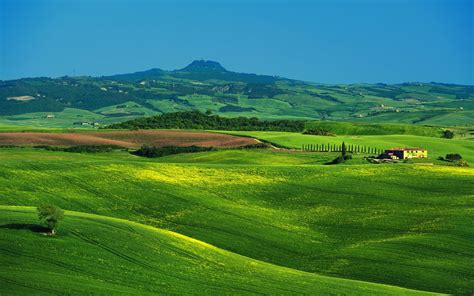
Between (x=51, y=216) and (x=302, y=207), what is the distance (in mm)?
28530

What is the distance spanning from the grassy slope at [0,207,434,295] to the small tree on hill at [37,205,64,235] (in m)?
0.77

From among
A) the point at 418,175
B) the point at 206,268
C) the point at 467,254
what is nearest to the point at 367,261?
the point at 467,254

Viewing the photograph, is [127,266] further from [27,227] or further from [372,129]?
[372,129]

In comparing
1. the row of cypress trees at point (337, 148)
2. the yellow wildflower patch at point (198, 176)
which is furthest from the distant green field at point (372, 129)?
the yellow wildflower patch at point (198, 176)

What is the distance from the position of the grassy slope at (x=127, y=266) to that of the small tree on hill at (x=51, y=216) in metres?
0.77

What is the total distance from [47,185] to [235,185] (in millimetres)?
18485

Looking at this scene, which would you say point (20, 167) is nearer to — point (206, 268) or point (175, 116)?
point (206, 268)

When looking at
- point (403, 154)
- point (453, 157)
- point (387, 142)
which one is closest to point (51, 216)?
point (403, 154)

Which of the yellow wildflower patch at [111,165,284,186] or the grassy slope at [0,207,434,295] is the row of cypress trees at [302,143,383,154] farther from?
the grassy slope at [0,207,434,295]

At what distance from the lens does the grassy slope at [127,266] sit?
177 ft

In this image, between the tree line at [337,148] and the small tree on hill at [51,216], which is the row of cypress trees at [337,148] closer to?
the tree line at [337,148]

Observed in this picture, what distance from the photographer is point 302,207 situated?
8512cm

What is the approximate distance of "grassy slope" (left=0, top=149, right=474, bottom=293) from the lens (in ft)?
221

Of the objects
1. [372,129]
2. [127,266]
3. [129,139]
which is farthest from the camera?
[372,129]
